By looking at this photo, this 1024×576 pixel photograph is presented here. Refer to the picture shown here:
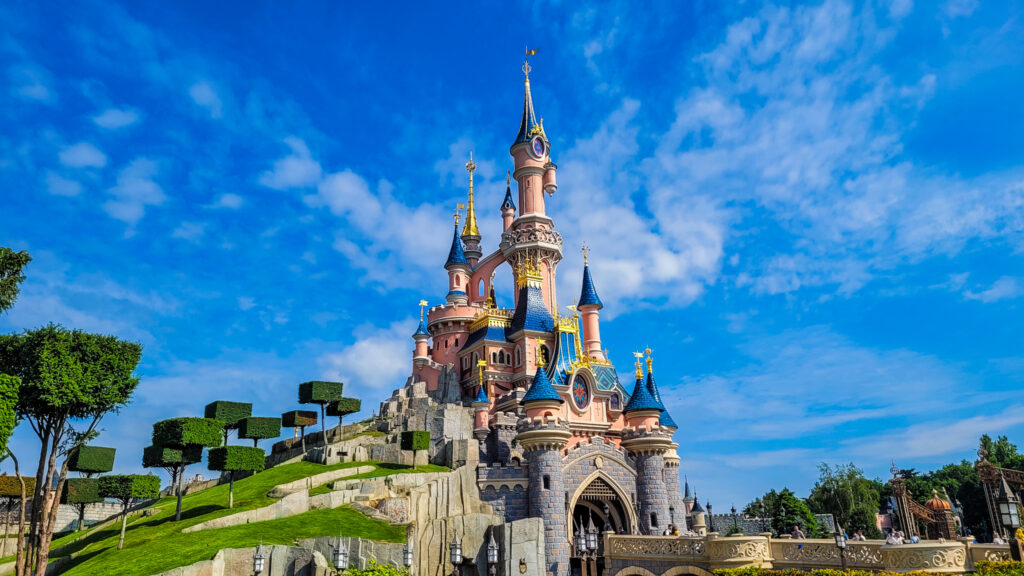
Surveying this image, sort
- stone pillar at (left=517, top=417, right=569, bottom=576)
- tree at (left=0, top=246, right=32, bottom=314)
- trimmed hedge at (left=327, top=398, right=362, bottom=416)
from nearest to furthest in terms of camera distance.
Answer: tree at (left=0, top=246, right=32, bottom=314), stone pillar at (left=517, top=417, right=569, bottom=576), trimmed hedge at (left=327, top=398, right=362, bottom=416)

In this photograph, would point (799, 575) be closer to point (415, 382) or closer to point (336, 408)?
point (336, 408)

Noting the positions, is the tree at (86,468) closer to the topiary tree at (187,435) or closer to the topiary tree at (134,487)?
the topiary tree at (134,487)

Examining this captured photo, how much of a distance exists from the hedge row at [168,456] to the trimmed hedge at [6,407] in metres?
10.8

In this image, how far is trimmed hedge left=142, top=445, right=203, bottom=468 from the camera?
108 ft

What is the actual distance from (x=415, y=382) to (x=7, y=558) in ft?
93.9

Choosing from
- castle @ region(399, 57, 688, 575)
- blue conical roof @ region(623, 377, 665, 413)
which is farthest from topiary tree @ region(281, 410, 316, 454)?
blue conical roof @ region(623, 377, 665, 413)

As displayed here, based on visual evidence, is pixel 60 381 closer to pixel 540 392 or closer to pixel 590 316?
pixel 540 392

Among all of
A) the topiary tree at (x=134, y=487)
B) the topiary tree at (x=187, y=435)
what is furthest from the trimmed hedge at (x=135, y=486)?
the topiary tree at (x=187, y=435)

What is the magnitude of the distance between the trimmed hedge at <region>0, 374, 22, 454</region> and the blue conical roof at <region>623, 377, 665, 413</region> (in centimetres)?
3175

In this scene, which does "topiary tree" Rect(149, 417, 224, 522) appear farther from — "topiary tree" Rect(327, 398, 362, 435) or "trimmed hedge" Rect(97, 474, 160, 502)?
"topiary tree" Rect(327, 398, 362, 435)

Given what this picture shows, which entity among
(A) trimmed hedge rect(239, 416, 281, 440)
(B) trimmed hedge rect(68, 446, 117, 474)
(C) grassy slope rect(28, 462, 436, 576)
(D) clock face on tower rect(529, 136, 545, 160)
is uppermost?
(D) clock face on tower rect(529, 136, 545, 160)

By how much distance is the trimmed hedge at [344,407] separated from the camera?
45.4m

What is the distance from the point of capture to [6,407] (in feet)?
71.8

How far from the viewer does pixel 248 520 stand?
28.1 metres
